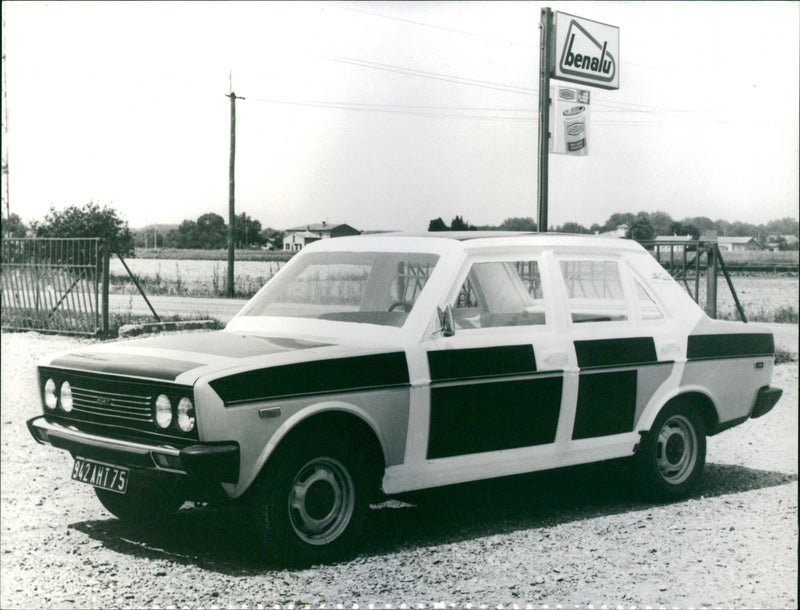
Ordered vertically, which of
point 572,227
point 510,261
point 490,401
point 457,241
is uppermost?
point 572,227

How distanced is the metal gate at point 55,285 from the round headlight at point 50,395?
9.30m

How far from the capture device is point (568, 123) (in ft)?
30.8

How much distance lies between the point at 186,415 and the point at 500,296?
244cm

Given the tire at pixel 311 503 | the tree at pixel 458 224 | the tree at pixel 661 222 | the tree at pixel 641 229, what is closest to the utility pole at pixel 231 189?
the tree at pixel 458 224

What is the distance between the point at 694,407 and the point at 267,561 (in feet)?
10.6

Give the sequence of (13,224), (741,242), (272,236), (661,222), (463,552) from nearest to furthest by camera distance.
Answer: (463,552) → (272,236) → (741,242) → (13,224) → (661,222)

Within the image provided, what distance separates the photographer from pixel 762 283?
12.9 metres

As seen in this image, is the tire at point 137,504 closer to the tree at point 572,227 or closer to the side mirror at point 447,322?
the side mirror at point 447,322

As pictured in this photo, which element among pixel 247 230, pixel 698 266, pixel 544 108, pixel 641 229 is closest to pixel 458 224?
pixel 247 230

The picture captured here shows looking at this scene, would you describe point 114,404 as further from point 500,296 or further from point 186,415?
point 500,296

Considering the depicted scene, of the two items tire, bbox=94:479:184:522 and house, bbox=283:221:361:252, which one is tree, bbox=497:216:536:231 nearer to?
house, bbox=283:221:361:252

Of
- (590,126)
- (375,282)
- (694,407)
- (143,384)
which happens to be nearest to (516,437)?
(375,282)

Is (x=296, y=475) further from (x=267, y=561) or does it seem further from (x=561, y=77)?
(x=561, y=77)

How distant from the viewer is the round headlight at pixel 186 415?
4.58 metres
